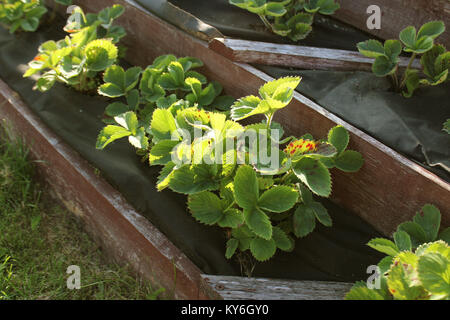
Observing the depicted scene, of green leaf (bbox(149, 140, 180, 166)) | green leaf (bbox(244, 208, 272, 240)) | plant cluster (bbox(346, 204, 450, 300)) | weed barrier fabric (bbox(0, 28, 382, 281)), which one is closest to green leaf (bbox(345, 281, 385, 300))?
plant cluster (bbox(346, 204, 450, 300))

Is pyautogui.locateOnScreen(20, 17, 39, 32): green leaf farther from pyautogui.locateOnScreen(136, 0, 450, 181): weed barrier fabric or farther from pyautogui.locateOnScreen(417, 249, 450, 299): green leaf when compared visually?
pyautogui.locateOnScreen(417, 249, 450, 299): green leaf

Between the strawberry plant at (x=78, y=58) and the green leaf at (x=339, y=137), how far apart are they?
0.91 m

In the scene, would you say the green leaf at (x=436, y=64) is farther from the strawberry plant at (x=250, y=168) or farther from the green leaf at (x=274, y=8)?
the green leaf at (x=274, y=8)

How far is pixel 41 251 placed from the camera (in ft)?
5.75

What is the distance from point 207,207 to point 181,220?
0.73 feet

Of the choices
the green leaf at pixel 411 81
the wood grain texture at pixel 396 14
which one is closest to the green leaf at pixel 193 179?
the green leaf at pixel 411 81

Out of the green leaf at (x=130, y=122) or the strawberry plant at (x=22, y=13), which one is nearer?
the green leaf at (x=130, y=122)

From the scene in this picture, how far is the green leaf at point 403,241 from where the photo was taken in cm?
110

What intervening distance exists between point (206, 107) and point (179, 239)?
0.53 m

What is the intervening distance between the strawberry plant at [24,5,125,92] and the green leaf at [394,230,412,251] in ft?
4.01

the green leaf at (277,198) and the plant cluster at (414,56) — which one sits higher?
the plant cluster at (414,56)

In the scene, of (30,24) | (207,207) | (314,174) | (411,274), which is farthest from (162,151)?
(30,24)

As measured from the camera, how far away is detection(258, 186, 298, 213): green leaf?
1213 mm
